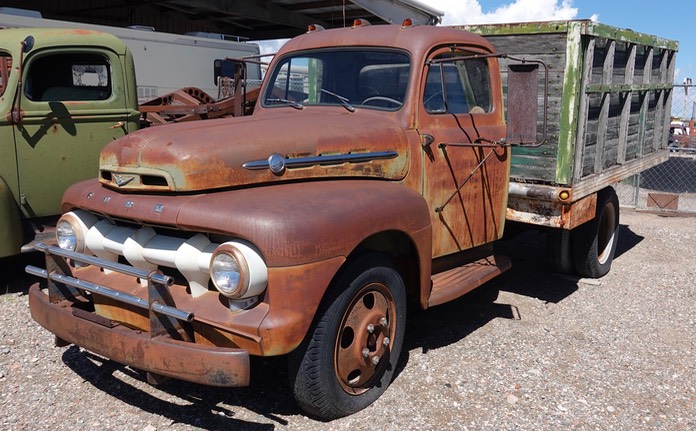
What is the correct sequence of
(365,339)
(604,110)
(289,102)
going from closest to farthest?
(365,339) → (289,102) → (604,110)

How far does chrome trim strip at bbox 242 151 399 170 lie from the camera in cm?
334

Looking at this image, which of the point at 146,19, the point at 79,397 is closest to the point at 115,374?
the point at 79,397

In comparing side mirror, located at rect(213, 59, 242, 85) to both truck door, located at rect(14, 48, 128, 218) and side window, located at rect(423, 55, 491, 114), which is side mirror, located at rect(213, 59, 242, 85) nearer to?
truck door, located at rect(14, 48, 128, 218)

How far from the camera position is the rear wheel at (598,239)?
19.4 feet

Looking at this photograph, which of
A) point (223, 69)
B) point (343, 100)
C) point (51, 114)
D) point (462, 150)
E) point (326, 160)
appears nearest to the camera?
point (326, 160)

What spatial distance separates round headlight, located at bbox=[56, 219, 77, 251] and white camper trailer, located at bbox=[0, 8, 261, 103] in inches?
248

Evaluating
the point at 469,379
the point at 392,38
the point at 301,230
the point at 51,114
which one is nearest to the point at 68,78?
the point at 51,114

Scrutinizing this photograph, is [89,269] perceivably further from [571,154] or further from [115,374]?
[571,154]

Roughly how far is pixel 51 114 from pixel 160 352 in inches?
139

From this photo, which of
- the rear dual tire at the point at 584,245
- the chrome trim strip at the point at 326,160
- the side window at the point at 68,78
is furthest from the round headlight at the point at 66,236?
the rear dual tire at the point at 584,245

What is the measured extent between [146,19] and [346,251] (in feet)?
49.3

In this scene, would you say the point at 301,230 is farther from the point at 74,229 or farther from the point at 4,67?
the point at 4,67

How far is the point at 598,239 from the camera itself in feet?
20.9

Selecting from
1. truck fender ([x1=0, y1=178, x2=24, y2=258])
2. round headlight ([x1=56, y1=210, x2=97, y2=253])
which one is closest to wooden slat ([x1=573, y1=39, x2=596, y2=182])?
round headlight ([x1=56, y1=210, x2=97, y2=253])
